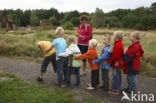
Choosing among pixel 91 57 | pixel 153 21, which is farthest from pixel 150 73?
pixel 153 21

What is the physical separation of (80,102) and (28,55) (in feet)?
18.3

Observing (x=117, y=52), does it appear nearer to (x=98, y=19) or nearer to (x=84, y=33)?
(x=84, y=33)

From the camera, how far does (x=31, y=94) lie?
3.61 meters

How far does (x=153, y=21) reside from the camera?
29.7m

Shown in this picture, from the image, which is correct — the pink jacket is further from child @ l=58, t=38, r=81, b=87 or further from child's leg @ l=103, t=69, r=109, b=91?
child's leg @ l=103, t=69, r=109, b=91

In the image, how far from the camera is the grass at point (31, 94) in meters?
3.32

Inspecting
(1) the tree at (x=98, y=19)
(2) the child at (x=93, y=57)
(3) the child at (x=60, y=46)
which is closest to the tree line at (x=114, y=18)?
(1) the tree at (x=98, y=19)

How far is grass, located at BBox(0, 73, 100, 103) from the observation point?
332 centimetres

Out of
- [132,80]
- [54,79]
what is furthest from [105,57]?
[54,79]

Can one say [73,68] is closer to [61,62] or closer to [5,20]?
[61,62]

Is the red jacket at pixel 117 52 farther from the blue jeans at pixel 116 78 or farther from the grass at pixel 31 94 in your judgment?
the grass at pixel 31 94

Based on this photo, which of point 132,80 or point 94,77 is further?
point 94,77

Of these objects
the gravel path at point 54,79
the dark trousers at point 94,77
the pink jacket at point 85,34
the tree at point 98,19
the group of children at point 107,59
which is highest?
the tree at point 98,19

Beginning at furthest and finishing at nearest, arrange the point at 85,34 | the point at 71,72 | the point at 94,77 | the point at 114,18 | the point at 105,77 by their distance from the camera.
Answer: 1. the point at 114,18
2. the point at 85,34
3. the point at 71,72
4. the point at 94,77
5. the point at 105,77
